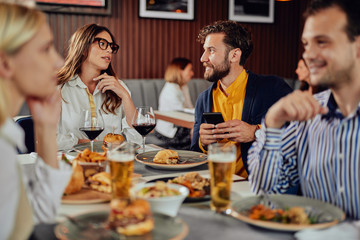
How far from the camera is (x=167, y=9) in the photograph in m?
6.01

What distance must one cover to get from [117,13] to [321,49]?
4.79 metres

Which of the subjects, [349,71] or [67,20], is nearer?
[349,71]

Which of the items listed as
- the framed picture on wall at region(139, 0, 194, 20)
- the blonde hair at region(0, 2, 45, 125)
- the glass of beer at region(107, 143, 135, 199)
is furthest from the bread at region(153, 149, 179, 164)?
the framed picture on wall at region(139, 0, 194, 20)

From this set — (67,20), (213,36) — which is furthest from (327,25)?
(67,20)

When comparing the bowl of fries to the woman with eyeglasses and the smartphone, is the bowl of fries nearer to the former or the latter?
the smartphone

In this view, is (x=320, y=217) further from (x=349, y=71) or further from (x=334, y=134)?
(x=349, y=71)

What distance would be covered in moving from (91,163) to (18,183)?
0.49 m

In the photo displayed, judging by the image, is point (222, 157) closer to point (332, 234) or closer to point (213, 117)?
point (332, 234)

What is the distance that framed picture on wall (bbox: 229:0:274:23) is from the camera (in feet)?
21.1

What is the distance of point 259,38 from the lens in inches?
268

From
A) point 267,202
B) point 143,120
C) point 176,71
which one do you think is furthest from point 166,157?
point 176,71

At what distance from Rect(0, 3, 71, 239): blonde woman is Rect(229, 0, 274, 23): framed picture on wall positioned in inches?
220

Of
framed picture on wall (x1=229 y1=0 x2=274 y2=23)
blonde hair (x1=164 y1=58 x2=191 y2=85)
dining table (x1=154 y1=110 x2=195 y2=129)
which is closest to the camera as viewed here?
dining table (x1=154 y1=110 x2=195 y2=129)

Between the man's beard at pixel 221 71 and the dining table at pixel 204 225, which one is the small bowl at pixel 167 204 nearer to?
the dining table at pixel 204 225
